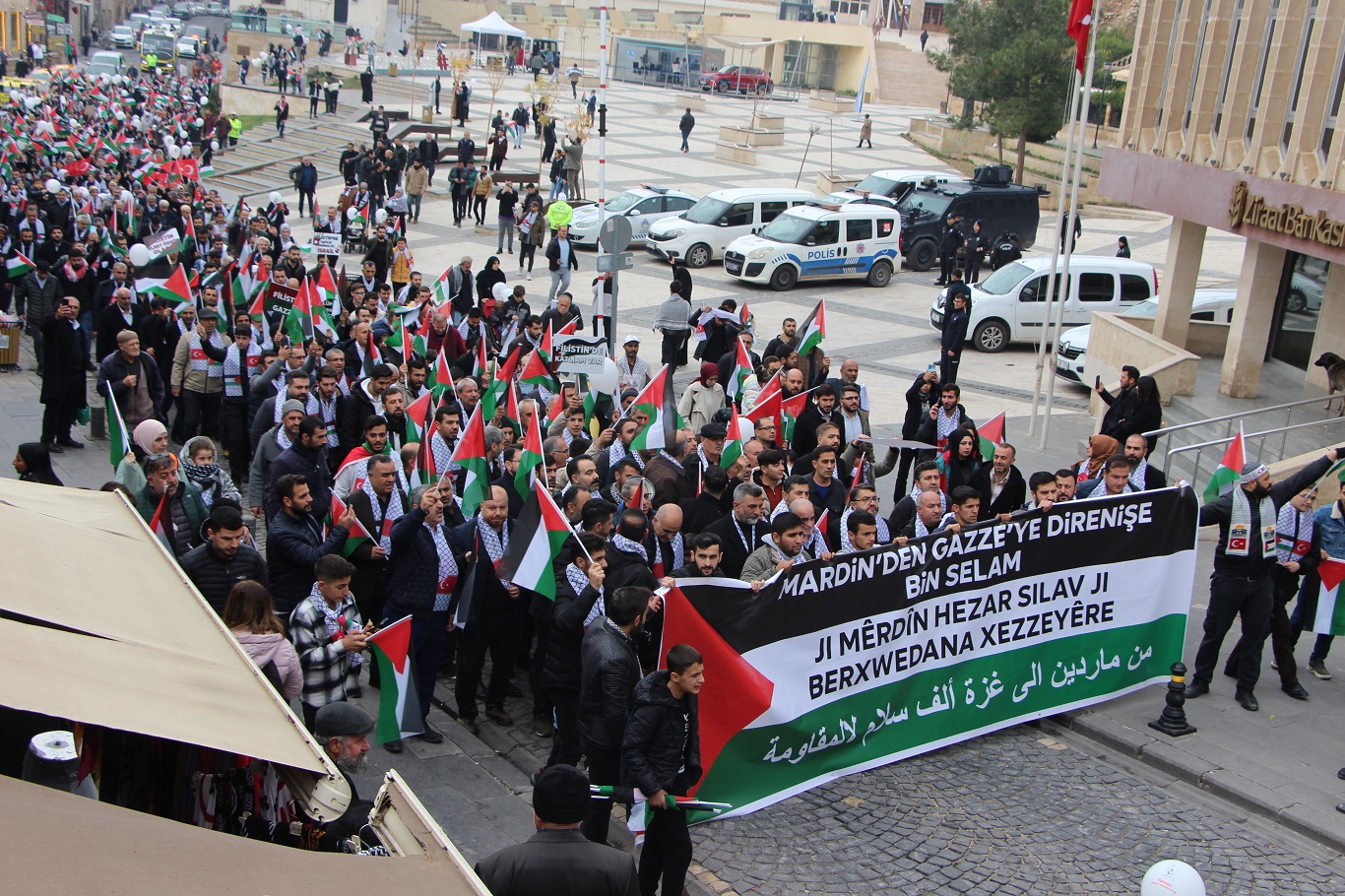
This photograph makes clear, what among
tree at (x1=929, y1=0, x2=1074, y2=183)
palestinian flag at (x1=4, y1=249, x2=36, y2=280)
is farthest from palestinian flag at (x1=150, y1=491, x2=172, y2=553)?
tree at (x1=929, y1=0, x2=1074, y2=183)

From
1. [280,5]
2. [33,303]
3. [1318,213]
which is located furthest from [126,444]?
[280,5]

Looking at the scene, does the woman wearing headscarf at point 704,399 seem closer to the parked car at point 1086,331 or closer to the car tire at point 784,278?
the parked car at point 1086,331

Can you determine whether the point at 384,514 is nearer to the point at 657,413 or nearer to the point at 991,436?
the point at 657,413

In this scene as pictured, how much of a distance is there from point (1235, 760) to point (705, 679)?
3886 millimetres

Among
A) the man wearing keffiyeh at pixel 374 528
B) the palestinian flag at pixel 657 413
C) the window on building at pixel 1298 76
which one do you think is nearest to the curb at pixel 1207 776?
the palestinian flag at pixel 657 413

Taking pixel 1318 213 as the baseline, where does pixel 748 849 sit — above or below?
below

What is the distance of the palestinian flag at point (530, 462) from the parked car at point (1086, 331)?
1269 cm

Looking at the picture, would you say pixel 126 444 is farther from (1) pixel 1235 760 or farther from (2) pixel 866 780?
(1) pixel 1235 760

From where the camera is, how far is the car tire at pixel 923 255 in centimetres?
2998

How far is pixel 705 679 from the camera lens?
752cm

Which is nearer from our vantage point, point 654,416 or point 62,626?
point 62,626

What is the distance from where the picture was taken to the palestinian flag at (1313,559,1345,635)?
31.5 ft

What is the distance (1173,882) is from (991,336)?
18.5 m

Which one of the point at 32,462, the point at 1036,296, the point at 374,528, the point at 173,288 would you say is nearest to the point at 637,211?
the point at 1036,296
